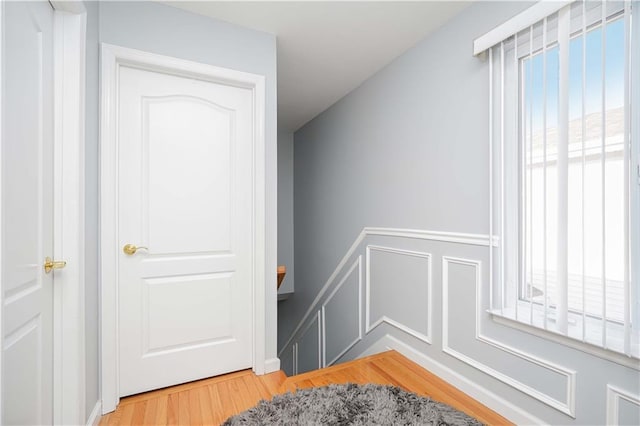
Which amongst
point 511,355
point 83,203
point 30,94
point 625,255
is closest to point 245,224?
point 83,203

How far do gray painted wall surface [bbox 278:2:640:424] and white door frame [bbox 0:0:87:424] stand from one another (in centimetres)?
197

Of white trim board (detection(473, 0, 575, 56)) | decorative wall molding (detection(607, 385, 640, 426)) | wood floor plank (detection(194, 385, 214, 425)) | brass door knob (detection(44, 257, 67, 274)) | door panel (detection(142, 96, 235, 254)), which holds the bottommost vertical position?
wood floor plank (detection(194, 385, 214, 425))

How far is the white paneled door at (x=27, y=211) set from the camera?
0.98 metres

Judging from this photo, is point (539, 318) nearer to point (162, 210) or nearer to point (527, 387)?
point (527, 387)

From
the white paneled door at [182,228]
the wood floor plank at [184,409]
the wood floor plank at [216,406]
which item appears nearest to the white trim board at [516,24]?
the white paneled door at [182,228]

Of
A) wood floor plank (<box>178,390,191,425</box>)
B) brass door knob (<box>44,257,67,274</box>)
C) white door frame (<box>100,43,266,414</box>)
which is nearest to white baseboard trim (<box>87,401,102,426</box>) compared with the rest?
white door frame (<box>100,43,266,414</box>)

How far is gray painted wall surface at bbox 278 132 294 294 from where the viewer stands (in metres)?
4.69

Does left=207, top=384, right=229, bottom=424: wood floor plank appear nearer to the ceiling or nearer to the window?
the window

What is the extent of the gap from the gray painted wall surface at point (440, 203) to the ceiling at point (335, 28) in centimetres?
12

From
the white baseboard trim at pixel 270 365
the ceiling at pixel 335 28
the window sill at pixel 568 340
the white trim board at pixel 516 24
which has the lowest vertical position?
the white baseboard trim at pixel 270 365

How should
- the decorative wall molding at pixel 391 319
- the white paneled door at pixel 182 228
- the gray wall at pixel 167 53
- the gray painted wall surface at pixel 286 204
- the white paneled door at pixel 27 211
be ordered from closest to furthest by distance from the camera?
1. the white paneled door at pixel 27 211
2. the gray wall at pixel 167 53
3. the white paneled door at pixel 182 228
4. the decorative wall molding at pixel 391 319
5. the gray painted wall surface at pixel 286 204

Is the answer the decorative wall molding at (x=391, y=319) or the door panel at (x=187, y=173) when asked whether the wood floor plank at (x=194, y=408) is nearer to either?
the door panel at (x=187, y=173)

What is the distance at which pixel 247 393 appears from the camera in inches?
73.5

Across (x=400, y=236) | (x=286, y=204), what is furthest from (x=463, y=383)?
(x=286, y=204)
